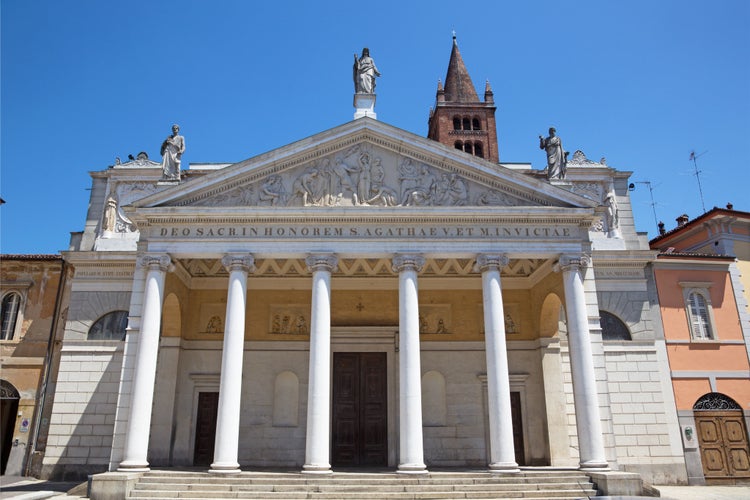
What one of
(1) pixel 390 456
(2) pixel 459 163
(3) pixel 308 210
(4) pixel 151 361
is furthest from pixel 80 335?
(2) pixel 459 163

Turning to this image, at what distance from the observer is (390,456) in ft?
70.9

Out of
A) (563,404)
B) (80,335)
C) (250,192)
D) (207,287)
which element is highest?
Answer: (250,192)

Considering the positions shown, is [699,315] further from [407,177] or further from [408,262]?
[407,177]

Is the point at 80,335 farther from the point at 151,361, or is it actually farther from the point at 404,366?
the point at 404,366

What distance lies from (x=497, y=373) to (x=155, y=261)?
1125 cm

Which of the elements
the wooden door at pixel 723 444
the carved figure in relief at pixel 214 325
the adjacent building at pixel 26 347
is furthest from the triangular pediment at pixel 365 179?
the wooden door at pixel 723 444

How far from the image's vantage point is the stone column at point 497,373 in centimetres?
1689

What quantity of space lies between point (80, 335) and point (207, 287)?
5404mm

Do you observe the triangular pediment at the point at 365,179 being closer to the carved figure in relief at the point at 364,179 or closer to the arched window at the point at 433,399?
the carved figure in relief at the point at 364,179

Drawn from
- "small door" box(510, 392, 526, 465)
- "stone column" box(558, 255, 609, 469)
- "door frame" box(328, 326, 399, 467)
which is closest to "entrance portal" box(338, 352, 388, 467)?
"door frame" box(328, 326, 399, 467)

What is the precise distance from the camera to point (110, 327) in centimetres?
2347

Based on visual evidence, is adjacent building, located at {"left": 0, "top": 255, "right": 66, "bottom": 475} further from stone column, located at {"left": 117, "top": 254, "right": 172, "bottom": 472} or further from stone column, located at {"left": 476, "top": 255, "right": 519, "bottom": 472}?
stone column, located at {"left": 476, "top": 255, "right": 519, "bottom": 472}

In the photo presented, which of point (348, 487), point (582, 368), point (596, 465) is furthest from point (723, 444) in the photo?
point (348, 487)

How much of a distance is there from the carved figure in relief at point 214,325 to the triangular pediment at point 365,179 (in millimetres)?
5724
